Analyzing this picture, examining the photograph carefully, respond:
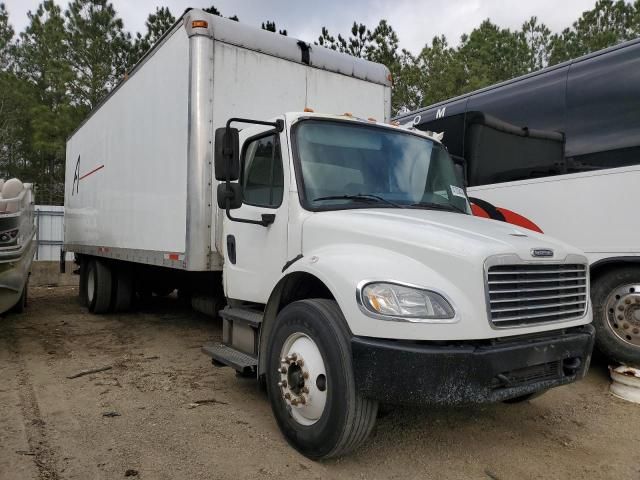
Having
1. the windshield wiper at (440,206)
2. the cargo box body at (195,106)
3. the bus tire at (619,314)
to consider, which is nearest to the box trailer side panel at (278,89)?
the cargo box body at (195,106)

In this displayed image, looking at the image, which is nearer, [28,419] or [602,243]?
[28,419]

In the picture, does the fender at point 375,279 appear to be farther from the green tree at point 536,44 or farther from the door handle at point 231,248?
the green tree at point 536,44

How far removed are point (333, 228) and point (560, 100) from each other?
396 cm

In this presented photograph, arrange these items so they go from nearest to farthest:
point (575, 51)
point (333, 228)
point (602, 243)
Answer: point (333, 228), point (602, 243), point (575, 51)

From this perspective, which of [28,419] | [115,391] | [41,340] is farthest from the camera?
[41,340]

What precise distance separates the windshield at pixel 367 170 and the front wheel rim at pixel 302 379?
1012 mm

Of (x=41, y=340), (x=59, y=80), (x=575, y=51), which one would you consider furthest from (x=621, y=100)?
(x=59, y=80)

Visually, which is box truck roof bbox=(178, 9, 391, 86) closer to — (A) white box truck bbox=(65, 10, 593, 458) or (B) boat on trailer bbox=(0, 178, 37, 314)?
(A) white box truck bbox=(65, 10, 593, 458)

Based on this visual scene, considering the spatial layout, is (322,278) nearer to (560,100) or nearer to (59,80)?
(560,100)

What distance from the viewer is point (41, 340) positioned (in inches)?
271

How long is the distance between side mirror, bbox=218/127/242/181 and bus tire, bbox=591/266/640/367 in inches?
148

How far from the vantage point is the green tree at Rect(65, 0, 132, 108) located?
Result: 26.8 metres

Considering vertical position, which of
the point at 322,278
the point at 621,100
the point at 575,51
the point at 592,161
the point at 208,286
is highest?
the point at 575,51

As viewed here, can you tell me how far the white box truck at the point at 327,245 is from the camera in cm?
294
